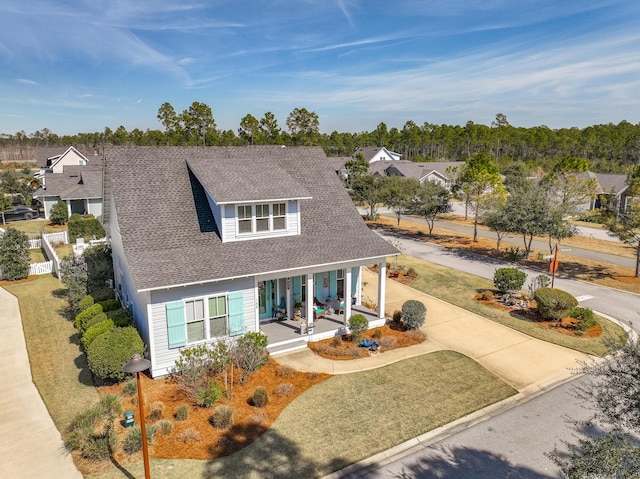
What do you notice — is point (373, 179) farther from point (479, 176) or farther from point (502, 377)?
point (502, 377)

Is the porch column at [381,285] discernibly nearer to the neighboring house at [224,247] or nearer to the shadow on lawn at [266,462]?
the neighboring house at [224,247]

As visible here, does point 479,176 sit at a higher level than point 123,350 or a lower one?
higher

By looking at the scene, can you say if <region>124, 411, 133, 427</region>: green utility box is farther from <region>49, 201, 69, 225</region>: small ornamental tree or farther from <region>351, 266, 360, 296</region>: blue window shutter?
<region>49, 201, 69, 225</region>: small ornamental tree

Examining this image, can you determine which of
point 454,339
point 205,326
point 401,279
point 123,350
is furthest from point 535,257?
point 123,350

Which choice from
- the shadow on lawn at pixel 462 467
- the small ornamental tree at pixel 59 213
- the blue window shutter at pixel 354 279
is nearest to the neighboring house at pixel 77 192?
the small ornamental tree at pixel 59 213

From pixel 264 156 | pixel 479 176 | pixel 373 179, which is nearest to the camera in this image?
pixel 264 156

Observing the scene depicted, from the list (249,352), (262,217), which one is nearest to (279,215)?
(262,217)
